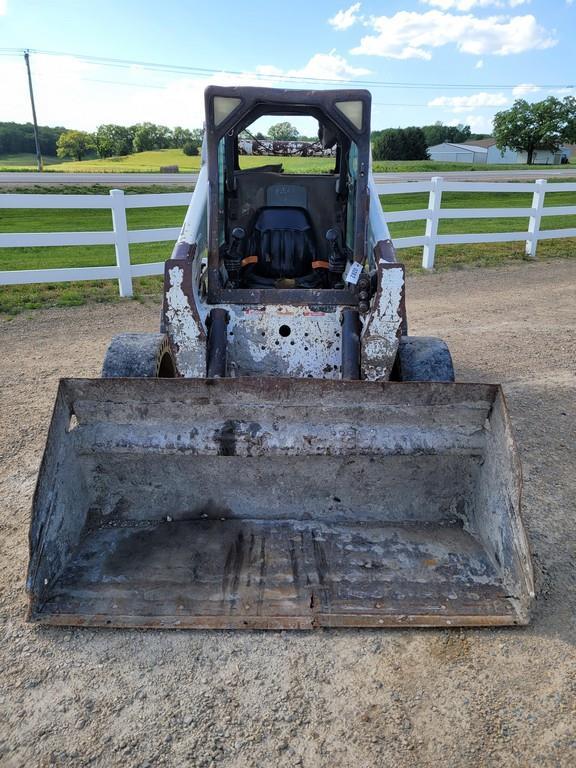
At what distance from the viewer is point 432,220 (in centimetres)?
1079

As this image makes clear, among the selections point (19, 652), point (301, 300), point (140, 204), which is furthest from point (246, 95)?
point (140, 204)

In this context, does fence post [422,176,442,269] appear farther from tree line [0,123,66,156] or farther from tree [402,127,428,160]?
tree line [0,123,66,156]

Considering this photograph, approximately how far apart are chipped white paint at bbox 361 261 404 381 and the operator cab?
504 millimetres

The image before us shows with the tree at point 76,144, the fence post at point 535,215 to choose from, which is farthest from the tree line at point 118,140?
the fence post at point 535,215

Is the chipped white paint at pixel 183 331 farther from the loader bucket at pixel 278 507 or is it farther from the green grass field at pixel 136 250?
the green grass field at pixel 136 250

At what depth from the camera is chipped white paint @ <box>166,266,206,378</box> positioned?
136 inches

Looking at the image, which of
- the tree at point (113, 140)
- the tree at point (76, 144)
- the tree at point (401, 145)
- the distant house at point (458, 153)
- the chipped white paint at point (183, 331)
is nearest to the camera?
the chipped white paint at point (183, 331)

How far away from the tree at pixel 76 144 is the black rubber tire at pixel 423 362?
8080 cm

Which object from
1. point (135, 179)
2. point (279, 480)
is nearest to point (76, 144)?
point (135, 179)

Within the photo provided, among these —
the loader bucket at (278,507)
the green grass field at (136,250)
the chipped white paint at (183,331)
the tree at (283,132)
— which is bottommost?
the green grass field at (136,250)

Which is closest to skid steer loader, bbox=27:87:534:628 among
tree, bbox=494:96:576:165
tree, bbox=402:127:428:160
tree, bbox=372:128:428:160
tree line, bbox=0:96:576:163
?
tree line, bbox=0:96:576:163

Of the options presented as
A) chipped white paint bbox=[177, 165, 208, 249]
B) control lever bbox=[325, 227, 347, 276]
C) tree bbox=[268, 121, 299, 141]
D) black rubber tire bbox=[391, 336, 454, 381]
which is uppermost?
tree bbox=[268, 121, 299, 141]

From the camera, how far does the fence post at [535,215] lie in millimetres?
11836

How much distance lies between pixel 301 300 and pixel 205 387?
127 cm
